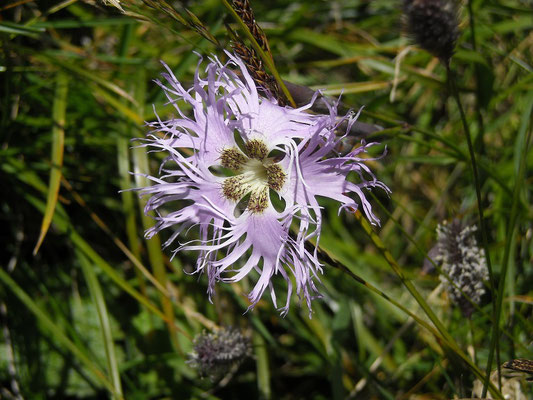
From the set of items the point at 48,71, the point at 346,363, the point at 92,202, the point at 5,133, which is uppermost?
the point at 48,71

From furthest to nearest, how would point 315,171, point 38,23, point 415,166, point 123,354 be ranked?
point 415,166
point 123,354
point 38,23
point 315,171

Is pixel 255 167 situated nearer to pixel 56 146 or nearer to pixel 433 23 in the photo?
pixel 433 23

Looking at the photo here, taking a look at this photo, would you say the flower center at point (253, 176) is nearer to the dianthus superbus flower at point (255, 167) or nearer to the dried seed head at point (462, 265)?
the dianthus superbus flower at point (255, 167)

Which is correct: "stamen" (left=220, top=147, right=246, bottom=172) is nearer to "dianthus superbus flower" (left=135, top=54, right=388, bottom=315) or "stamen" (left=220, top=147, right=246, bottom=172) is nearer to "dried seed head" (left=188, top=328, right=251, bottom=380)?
"dianthus superbus flower" (left=135, top=54, right=388, bottom=315)

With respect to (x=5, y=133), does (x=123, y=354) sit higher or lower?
lower

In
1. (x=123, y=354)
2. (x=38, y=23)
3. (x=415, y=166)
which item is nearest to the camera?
(x=38, y=23)

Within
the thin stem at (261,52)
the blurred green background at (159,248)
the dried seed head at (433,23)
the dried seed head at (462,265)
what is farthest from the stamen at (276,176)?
the blurred green background at (159,248)

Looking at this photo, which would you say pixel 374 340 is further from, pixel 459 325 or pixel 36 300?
pixel 36 300

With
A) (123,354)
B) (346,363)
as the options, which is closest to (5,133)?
(123,354)
